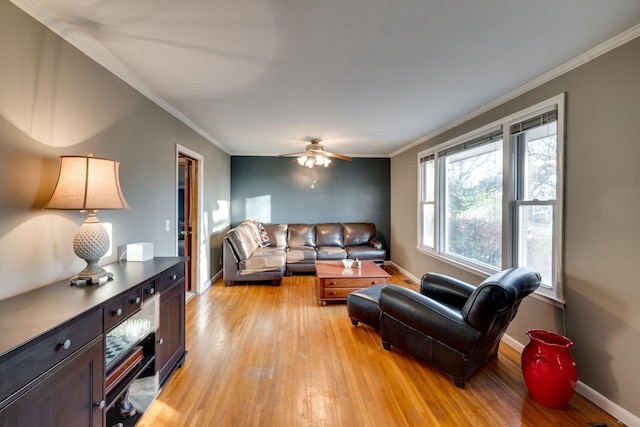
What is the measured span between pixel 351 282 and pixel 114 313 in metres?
2.73

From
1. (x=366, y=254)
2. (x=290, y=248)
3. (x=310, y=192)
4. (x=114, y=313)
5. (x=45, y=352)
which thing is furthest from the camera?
(x=310, y=192)

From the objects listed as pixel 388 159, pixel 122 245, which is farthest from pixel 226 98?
pixel 388 159

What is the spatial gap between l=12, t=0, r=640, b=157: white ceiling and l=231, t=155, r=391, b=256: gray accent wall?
9.25 feet

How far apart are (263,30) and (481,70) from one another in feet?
5.76

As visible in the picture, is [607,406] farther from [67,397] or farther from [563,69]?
[67,397]

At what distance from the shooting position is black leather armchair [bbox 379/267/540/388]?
1.82 m

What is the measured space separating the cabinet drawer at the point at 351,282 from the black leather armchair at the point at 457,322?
3.64 feet

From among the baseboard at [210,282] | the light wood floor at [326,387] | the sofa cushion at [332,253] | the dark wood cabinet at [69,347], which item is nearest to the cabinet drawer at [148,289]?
the dark wood cabinet at [69,347]

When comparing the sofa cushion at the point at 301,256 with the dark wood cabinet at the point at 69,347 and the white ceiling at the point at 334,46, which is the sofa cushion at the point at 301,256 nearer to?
the white ceiling at the point at 334,46

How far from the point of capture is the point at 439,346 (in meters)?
2.10

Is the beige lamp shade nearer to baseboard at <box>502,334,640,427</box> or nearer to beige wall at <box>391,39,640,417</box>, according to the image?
beige wall at <box>391,39,640,417</box>

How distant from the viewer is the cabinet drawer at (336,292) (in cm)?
363

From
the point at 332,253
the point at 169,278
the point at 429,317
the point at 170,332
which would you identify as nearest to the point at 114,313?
the point at 169,278

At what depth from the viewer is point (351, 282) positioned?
12.0 feet
